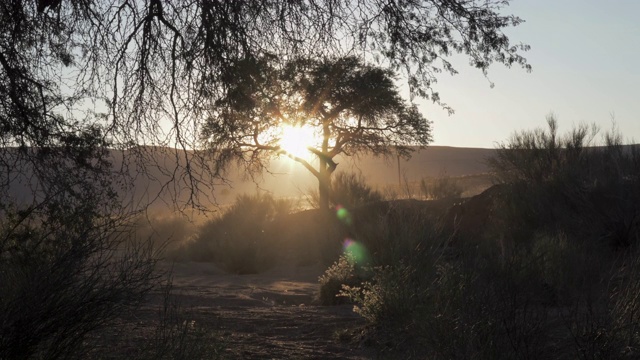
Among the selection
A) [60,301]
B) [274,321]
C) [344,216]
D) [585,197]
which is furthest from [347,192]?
[60,301]

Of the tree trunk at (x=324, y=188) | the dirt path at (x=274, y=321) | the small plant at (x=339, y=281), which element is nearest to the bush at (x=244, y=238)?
the tree trunk at (x=324, y=188)

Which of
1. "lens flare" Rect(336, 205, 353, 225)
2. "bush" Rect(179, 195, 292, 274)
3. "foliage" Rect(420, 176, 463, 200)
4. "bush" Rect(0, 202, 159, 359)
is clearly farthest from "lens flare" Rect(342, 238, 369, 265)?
"foliage" Rect(420, 176, 463, 200)

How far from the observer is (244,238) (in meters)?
23.9

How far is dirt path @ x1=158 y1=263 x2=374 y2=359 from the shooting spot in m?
8.11

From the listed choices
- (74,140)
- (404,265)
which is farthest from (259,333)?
(74,140)

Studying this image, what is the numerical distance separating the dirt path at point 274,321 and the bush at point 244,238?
4243mm

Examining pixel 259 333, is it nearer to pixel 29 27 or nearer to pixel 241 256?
pixel 29 27

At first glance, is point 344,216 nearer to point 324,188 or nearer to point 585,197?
point 324,188

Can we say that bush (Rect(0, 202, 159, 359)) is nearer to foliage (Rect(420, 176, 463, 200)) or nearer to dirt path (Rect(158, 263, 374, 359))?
dirt path (Rect(158, 263, 374, 359))

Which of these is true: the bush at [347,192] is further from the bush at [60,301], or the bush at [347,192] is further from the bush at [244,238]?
the bush at [60,301]

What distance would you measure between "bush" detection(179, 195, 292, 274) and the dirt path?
424cm

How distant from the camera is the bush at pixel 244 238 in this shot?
74.1 ft

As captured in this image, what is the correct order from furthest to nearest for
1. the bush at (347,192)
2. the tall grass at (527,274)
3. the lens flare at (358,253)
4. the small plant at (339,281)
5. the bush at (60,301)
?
the bush at (347,192) < the lens flare at (358,253) < the small plant at (339,281) < the tall grass at (527,274) < the bush at (60,301)

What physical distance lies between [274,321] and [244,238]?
1371 cm
